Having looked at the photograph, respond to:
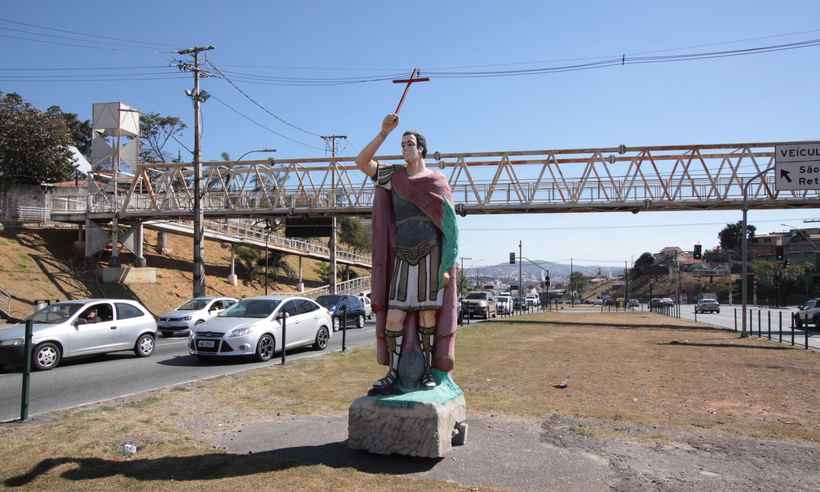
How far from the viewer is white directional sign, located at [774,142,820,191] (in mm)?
23922

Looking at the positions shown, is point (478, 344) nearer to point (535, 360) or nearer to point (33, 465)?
point (535, 360)

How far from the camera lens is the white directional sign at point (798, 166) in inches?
942

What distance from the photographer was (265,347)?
45.6 feet

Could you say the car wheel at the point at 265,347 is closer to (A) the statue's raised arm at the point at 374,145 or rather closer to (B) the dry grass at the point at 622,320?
(A) the statue's raised arm at the point at 374,145

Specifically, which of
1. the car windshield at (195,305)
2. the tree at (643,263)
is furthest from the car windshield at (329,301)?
the tree at (643,263)

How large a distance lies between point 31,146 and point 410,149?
36885 mm

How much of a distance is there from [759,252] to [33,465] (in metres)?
117

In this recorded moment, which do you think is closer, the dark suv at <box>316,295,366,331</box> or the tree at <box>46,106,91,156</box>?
the dark suv at <box>316,295,366,331</box>

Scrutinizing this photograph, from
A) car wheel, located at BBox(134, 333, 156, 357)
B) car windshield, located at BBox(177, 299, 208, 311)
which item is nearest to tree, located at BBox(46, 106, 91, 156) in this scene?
car windshield, located at BBox(177, 299, 208, 311)

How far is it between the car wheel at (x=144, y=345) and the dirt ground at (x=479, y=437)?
4.57 metres

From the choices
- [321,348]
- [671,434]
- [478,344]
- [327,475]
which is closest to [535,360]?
[478,344]

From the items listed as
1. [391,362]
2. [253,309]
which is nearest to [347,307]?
[253,309]

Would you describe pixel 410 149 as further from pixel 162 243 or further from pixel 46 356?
pixel 162 243

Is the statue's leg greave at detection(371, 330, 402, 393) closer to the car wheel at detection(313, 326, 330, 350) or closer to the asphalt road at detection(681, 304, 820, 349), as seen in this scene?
the car wheel at detection(313, 326, 330, 350)
